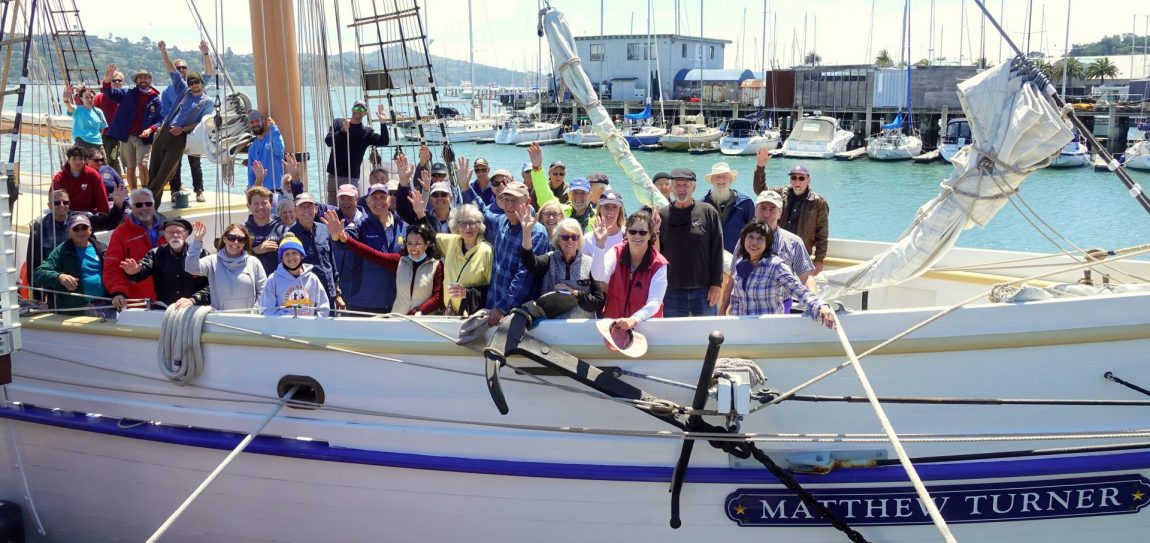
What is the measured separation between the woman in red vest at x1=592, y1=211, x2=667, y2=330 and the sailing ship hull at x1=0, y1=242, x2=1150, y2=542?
0.50ft

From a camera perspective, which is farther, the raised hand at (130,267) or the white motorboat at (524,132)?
the white motorboat at (524,132)

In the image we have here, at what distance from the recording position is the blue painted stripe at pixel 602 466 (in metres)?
4.62

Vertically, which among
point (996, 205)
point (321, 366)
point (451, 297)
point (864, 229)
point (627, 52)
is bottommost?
point (864, 229)

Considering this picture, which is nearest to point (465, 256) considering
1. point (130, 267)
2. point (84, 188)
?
point (130, 267)

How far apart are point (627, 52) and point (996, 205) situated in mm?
61561

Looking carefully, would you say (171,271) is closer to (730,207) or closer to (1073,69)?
(730,207)

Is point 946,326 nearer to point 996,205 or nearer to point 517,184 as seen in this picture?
point 996,205

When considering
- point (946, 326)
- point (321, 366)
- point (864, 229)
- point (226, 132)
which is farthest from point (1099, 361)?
point (864, 229)

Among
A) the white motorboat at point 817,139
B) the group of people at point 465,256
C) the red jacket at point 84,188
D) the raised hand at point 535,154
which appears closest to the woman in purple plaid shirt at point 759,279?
the group of people at point 465,256

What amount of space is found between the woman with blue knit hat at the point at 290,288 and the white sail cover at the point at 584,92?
7.35 ft

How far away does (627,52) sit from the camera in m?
65.1

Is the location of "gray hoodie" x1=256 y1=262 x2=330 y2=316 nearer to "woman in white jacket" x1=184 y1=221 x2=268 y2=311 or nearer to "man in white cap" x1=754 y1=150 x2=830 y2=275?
"woman in white jacket" x1=184 y1=221 x2=268 y2=311

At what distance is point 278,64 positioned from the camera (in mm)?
7547

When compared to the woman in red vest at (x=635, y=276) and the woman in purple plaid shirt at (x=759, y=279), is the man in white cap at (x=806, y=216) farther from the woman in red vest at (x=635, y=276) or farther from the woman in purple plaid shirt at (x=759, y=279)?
the woman in red vest at (x=635, y=276)
